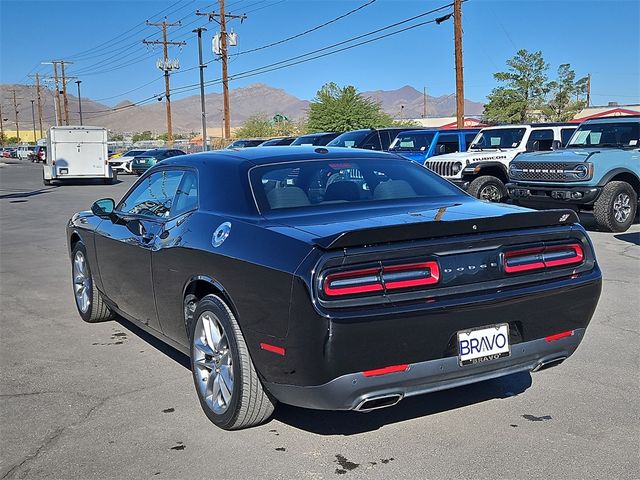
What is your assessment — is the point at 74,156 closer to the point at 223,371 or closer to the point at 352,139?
the point at 352,139

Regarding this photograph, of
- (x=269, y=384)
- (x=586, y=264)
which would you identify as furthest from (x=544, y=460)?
(x=269, y=384)

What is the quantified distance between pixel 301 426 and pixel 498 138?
13152 millimetres

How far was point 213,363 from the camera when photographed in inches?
165

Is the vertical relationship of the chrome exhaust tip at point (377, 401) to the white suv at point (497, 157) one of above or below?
below

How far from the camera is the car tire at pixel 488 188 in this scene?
14977mm

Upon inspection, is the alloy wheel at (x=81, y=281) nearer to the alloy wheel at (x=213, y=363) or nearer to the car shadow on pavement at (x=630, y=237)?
the alloy wheel at (x=213, y=363)

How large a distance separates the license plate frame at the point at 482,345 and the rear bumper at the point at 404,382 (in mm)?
27

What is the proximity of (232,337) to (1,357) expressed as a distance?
8.86 feet

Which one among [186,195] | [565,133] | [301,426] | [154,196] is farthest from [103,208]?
[565,133]

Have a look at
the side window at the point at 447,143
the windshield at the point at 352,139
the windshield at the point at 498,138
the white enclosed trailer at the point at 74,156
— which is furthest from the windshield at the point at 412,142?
the white enclosed trailer at the point at 74,156

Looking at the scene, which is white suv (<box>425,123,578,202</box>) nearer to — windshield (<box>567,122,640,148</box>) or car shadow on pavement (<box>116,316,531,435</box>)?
windshield (<box>567,122,640,148</box>)

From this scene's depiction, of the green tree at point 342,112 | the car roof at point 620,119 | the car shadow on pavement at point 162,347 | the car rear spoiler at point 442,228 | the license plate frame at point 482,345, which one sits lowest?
the car shadow on pavement at point 162,347

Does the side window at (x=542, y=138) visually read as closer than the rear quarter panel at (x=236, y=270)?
No

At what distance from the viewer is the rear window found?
4453 millimetres
